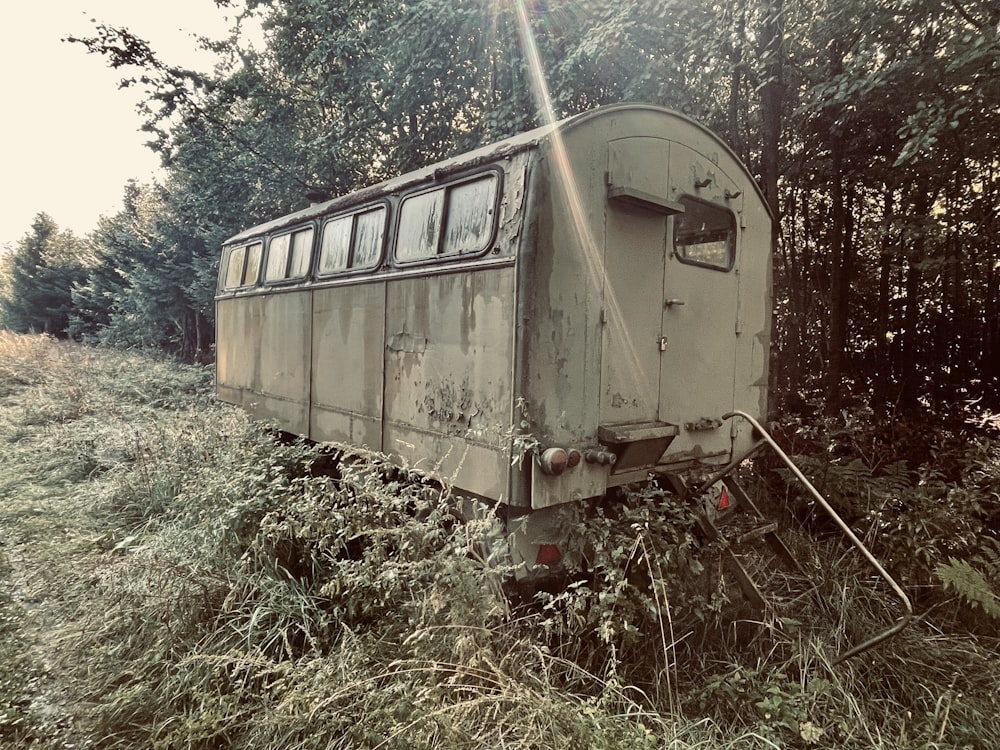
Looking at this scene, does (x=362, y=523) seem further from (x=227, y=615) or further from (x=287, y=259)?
(x=287, y=259)


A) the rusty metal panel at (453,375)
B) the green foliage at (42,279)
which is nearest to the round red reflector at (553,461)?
the rusty metal panel at (453,375)

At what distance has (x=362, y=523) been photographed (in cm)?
343

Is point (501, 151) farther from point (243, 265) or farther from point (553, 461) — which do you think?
point (243, 265)

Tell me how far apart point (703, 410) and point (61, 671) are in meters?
4.14

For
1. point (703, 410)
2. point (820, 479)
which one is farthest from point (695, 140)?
point (820, 479)

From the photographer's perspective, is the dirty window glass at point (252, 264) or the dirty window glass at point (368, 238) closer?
the dirty window glass at point (368, 238)

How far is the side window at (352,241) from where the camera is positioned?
4.59m

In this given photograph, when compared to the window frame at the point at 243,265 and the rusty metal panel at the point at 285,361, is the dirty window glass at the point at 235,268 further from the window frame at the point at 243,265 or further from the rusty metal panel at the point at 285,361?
the rusty metal panel at the point at 285,361

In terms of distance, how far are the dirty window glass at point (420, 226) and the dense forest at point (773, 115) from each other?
401cm

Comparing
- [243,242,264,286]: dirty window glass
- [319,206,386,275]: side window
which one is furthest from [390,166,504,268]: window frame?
[243,242,264,286]: dirty window glass

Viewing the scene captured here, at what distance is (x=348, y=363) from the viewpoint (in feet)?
16.1

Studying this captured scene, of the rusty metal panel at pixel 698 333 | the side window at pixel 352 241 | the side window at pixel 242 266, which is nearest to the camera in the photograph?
the rusty metal panel at pixel 698 333

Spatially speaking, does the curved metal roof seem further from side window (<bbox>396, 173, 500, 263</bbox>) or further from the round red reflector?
the round red reflector

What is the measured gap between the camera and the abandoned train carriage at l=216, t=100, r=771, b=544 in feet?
10.7
